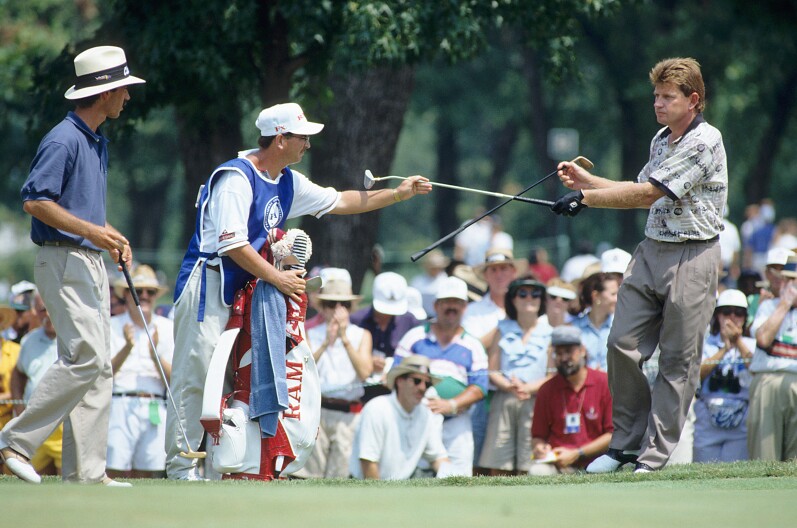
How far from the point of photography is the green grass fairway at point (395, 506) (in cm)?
477

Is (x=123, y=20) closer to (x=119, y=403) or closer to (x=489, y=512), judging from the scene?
(x=119, y=403)

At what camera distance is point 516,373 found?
11102mm

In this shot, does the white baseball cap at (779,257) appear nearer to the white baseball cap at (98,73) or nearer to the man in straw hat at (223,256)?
the man in straw hat at (223,256)

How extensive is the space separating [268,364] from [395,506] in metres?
2.17

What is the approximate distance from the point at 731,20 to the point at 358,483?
21.2m

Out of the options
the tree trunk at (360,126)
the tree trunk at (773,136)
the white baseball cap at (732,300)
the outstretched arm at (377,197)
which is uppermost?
the tree trunk at (773,136)

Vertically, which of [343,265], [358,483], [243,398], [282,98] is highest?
[282,98]

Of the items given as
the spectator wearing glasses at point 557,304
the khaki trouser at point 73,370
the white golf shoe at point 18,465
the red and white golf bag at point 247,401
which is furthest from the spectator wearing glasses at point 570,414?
the white golf shoe at point 18,465

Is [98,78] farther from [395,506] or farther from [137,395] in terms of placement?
[137,395]

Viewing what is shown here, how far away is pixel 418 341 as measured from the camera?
11203 millimetres

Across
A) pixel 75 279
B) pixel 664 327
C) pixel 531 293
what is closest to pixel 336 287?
pixel 531 293

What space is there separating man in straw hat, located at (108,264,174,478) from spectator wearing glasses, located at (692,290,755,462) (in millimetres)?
4574

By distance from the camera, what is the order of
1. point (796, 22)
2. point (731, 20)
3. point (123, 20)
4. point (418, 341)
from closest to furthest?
1. point (418, 341)
2. point (123, 20)
3. point (796, 22)
4. point (731, 20)

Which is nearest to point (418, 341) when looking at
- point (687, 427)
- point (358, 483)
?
point (687, 427)
